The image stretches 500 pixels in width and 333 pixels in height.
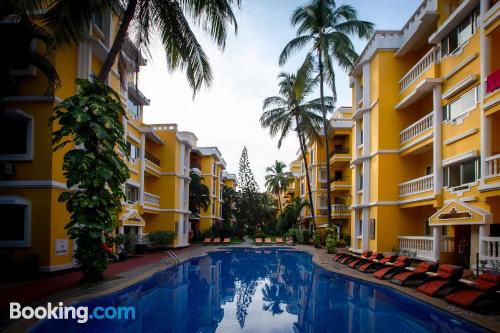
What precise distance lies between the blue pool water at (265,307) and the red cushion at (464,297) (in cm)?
49

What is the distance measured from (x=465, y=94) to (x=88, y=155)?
1395 cm

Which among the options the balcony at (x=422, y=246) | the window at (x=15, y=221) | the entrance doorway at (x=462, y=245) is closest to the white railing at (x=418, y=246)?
the balcony at (x=422, y=246)

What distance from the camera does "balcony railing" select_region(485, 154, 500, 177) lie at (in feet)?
39.4

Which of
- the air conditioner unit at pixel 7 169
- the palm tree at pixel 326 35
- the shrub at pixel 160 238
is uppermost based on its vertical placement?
the palm tree at pixel 326 35

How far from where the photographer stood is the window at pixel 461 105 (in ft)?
47.0

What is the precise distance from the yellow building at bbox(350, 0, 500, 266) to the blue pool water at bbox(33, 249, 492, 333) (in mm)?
4404

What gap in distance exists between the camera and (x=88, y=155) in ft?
38.7

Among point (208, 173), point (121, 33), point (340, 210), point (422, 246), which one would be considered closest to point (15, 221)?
point (121, 33)

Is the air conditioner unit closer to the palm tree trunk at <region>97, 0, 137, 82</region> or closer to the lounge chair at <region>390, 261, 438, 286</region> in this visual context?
the palm tree trunk at <region>97, 0, 137, 82</region>

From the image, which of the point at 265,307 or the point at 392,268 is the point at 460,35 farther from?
the point at 265,307

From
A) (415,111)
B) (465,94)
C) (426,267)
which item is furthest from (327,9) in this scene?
(426,267)

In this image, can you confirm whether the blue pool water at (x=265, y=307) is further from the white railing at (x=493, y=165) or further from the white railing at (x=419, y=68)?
the white railing at (x=419, y=68)

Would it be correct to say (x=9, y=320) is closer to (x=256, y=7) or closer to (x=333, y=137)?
(x=256, y=7)

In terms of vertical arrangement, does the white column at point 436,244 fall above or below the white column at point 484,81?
below
